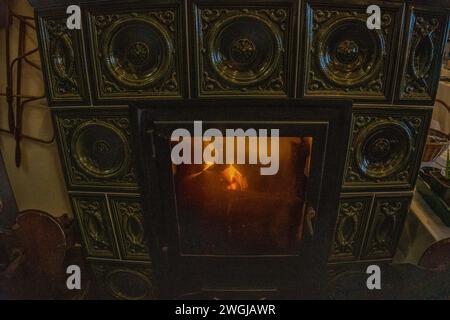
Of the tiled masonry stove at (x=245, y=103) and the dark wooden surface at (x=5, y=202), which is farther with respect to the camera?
the dark wooden surface at (x=5, y=202)

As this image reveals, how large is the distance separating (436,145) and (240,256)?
90 cm

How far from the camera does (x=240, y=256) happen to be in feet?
3.67

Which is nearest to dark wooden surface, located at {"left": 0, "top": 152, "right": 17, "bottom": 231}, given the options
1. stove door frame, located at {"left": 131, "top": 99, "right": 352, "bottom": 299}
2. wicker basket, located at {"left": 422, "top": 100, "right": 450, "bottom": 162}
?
stove door frame, located at {"left": 131, "top": 99, "right": 352, "bottom": 299}

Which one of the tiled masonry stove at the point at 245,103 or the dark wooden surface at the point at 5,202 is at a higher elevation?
the tiled masonry stove at the point at 245,103

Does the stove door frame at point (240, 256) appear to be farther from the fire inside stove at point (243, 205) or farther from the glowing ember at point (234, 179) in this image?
the glowing ember at point (234, 179)

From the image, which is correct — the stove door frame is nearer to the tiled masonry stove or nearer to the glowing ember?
the tiled masonry stove

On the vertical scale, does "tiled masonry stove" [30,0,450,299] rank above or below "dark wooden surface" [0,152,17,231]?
above

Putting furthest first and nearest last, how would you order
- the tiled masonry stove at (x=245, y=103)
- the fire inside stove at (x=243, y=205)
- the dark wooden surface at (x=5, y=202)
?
the dark wooden surface at (x=5, y=202), the fire inside stove at (x=243, y=205), the tiled masonry stove at (x=245, y=103)

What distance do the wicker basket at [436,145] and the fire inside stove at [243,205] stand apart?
0.65 m

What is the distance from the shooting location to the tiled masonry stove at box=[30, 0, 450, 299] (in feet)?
2.84

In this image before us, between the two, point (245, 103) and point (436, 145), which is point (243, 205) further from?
point (436, 145)

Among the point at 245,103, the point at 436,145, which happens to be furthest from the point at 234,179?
the point at 436,145

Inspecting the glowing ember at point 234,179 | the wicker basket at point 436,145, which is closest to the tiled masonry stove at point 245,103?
the glowing ember at point 234,179

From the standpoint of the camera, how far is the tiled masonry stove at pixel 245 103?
0.87 m
